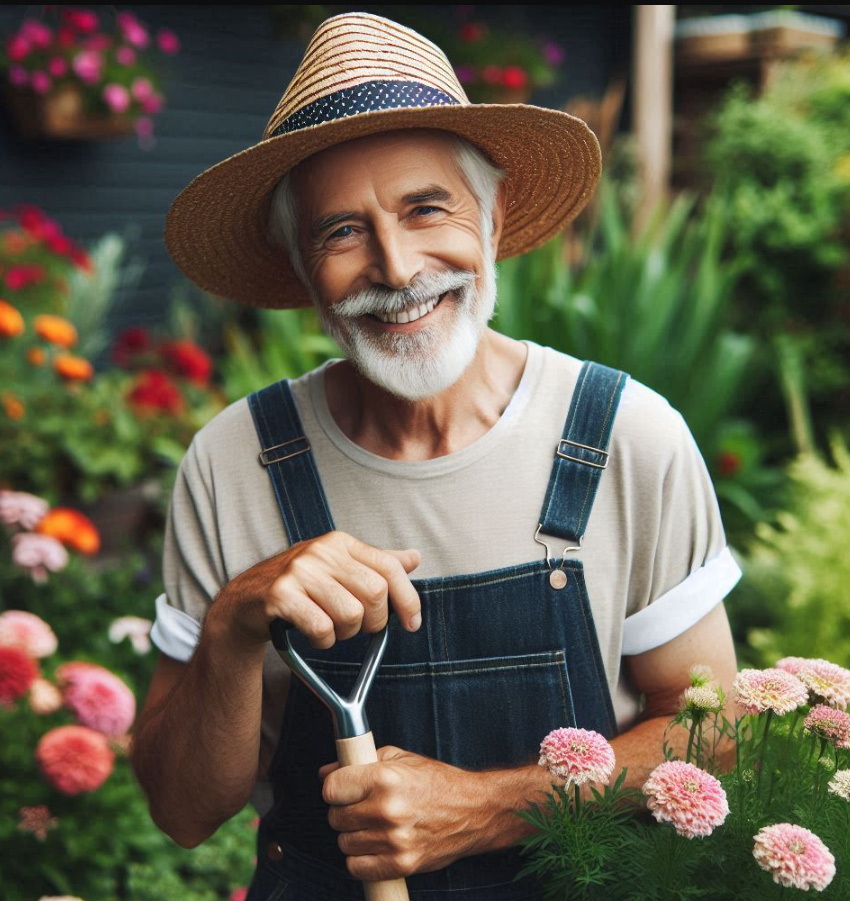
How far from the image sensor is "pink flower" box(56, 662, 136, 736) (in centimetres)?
229

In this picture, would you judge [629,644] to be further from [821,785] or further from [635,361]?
[635,361]

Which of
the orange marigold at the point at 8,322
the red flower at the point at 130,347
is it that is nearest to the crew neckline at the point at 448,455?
the orange marigold at the point at 8,322

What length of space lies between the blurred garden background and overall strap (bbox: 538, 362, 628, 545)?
1.18m

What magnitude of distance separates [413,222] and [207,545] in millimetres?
643

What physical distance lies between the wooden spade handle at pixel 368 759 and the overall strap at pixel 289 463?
466mm

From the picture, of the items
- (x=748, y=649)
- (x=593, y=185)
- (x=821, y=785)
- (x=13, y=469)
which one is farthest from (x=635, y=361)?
(x=821, y=785)

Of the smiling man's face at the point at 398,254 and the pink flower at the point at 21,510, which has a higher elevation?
the smiling man's face at the point at 398,254

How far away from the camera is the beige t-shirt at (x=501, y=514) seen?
5.32 ft

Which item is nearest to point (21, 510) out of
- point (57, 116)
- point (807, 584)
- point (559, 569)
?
point (559, 569)

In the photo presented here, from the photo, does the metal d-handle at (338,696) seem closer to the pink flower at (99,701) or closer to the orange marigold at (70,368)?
the pink flower at (99,701)

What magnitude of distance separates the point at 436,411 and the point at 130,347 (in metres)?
3.41

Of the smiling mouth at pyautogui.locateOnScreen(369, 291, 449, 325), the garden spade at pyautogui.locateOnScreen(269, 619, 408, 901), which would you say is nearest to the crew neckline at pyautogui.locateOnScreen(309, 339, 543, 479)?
the smiling mouth at pyautogui.locateOnScreen(369, 291, 449, 325)

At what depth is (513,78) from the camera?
6.29m

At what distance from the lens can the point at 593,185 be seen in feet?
6.09
